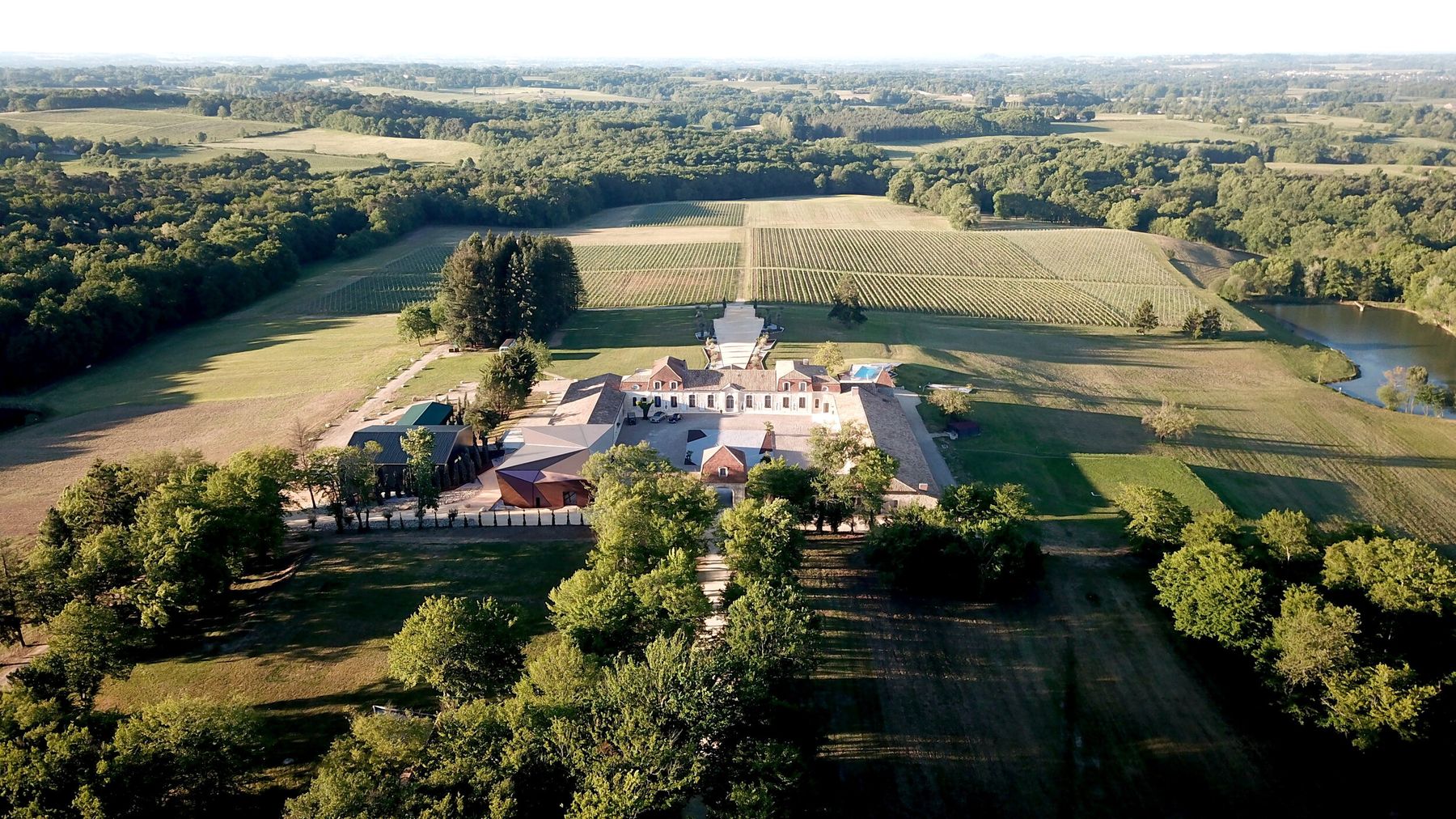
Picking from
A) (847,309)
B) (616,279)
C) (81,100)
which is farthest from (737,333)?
(81,100)

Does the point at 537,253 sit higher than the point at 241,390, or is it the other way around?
the point at 537,253

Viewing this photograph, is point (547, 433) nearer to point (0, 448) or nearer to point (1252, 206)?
point (0, 448)

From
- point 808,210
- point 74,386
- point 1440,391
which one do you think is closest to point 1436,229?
point 1440,391

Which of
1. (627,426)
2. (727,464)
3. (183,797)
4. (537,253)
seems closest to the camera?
(183,797)

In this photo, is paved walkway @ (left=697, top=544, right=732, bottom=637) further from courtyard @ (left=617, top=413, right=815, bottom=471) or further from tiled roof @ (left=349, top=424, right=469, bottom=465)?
tiled roof @ (left=349, top=424, right=469, bottom=465)

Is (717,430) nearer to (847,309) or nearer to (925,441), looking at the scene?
(925,441)

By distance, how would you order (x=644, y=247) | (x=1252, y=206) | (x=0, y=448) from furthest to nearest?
(x=1252, y=206)
(x=644, y=247)
(x=0, y=448)
